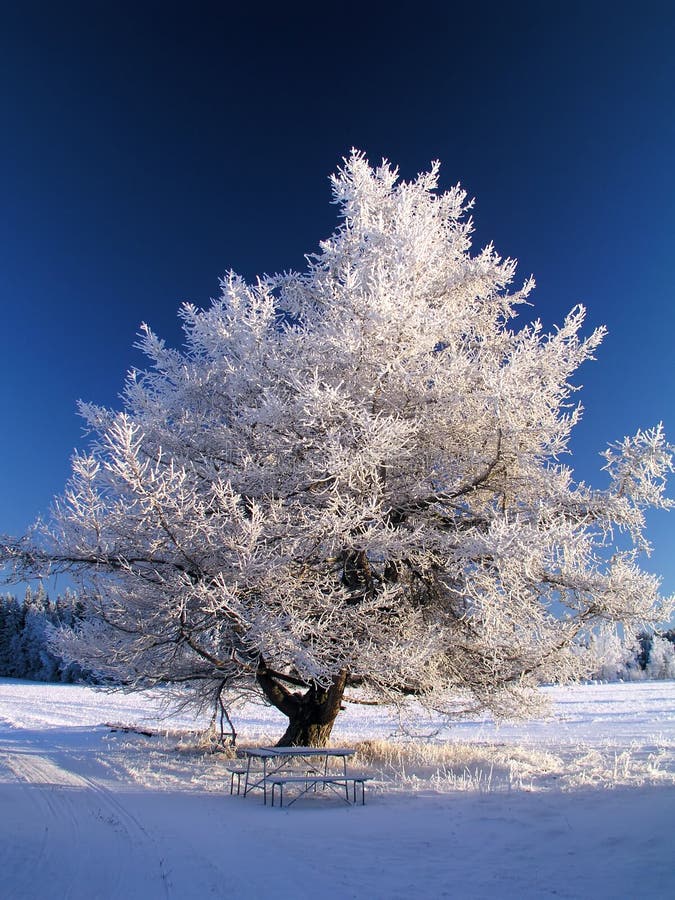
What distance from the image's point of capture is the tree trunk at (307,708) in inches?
430

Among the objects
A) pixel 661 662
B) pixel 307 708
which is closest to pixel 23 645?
pixel 307 708

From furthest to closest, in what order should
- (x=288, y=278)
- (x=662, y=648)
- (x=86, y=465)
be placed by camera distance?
(x=662, y=648)
(x=288, y=278)
(x=86, y=465)

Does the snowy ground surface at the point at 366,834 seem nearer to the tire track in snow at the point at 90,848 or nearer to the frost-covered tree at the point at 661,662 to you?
the tire track in snow at the point at 90,848

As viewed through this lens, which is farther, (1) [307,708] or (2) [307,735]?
(1) [307,708]

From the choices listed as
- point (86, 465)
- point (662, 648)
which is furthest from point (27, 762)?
point (662, 648)

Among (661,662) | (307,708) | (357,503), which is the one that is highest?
(357,503)

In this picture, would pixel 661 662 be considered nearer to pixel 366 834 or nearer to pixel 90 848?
pixel 366 834

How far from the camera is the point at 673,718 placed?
27.9 meters

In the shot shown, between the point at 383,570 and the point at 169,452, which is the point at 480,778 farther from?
the point at 169,452

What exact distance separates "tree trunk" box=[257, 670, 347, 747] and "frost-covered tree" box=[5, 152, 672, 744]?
0.05 metres

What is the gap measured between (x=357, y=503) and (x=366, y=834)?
4.18m

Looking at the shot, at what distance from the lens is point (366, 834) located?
6.11m

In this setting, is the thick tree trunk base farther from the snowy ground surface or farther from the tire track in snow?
the tire track in snow

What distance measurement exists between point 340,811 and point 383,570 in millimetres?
3930
